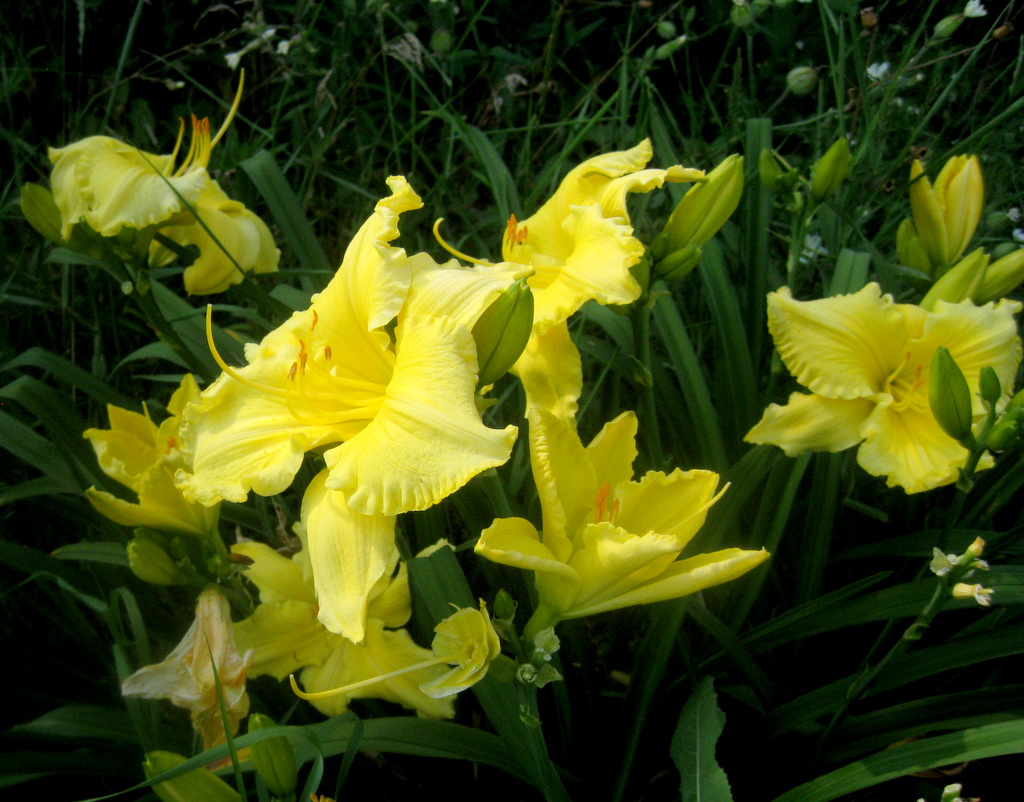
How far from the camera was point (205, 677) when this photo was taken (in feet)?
2.88

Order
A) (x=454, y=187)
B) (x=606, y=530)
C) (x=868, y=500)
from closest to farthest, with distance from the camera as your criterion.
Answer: (x=606, y=530), (x=868, y=500), (x=454, y=187)

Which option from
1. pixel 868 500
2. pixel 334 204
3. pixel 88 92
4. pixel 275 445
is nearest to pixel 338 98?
pixel 334 204

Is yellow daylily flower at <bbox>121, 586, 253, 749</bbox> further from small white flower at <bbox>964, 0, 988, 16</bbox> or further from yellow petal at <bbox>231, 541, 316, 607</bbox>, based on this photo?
small white flower at <bbox>964, 0, 988, 16</bbox>

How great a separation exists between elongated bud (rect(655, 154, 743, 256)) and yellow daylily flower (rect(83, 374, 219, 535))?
0.65 meters

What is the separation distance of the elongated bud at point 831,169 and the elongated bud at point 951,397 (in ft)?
1.14

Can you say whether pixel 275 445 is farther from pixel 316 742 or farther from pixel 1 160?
pixel 1 160

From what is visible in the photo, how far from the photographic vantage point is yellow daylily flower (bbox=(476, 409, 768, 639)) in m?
0.69

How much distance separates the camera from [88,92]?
7.65ft

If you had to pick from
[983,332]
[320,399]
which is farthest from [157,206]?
[983,332]

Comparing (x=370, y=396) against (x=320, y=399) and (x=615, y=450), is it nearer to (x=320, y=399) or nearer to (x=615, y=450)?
(x=320, y=399)

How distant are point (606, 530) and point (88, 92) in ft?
7.67

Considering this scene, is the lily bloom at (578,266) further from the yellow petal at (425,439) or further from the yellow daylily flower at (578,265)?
the yellow petal at (425,439)

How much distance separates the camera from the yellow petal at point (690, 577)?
684 mm

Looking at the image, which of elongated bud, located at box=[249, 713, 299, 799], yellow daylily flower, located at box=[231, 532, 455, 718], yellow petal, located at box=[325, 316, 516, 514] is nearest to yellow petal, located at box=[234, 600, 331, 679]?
yellow daylily flower, located at box=[231, 532, 455, 718]
